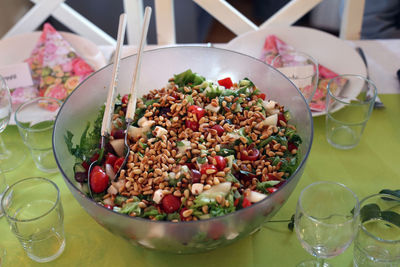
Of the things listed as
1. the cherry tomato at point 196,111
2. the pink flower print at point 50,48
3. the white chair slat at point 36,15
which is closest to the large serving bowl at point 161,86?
the cherry tomato at point 196,111

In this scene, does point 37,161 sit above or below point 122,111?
below

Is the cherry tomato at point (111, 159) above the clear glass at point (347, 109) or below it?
above

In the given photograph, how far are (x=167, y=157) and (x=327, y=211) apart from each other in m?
0.37

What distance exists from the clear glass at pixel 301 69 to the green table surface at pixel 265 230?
0.15 metres

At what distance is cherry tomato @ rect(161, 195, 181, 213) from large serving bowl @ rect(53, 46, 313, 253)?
79mm

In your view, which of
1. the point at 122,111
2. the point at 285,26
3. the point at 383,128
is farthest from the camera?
the point at 285,26

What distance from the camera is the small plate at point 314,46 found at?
58.4 inches

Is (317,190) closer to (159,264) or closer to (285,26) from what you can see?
(159,264)

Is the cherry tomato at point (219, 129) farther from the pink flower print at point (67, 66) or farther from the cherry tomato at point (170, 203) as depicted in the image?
the pink flower print at point (67, 66)

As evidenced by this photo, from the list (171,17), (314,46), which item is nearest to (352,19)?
(314,46)

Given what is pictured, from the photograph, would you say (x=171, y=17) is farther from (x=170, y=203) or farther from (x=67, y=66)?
(x=170, y=203)

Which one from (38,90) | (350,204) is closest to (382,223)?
(350,204)

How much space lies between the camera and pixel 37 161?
123 cm

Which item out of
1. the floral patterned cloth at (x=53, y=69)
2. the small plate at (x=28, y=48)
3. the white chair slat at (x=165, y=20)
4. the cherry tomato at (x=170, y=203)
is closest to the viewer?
the cherry tomato at (x=170, y=203)
